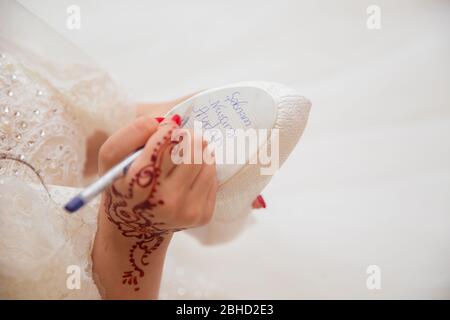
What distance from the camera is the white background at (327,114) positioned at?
0.86m

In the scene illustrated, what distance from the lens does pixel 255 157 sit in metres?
0.52

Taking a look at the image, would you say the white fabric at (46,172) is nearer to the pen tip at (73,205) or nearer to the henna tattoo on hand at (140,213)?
the henna tattoo on hand at (140,213)

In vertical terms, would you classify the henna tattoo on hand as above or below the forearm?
above

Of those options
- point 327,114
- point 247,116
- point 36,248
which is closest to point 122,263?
point 36,248

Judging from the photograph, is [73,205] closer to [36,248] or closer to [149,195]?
[149,195]

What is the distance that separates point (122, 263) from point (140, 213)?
11cm

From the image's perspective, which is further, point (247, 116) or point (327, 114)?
point (327, 114)

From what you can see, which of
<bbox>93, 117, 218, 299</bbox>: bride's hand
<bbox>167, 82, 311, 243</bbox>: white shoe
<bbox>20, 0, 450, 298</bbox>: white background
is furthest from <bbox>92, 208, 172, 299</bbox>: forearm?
<bbox>20, 0, 450, 298</bbox>: white background

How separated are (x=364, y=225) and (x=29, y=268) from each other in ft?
2.11

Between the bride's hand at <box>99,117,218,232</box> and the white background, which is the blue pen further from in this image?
the white background

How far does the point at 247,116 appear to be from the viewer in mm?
542

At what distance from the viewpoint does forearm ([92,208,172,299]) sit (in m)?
0.52
